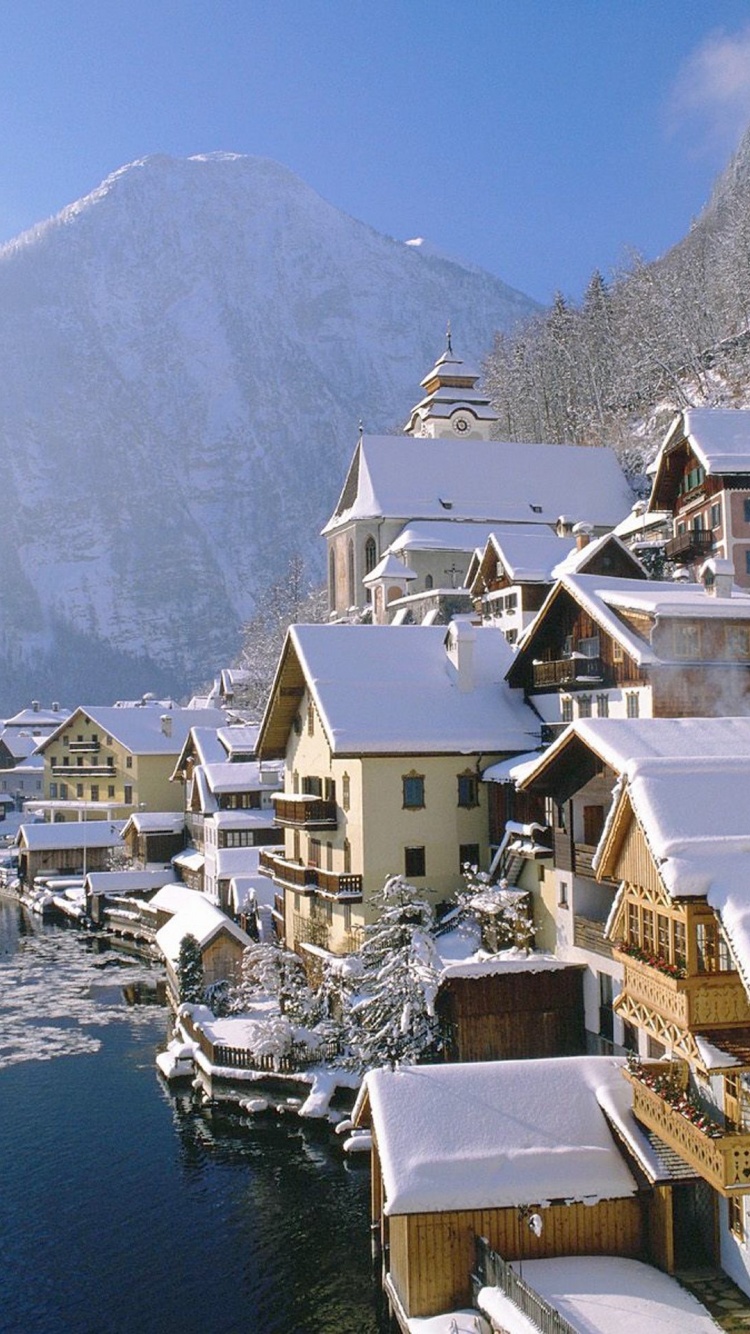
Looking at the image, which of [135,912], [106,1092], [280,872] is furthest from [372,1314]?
[135,912]

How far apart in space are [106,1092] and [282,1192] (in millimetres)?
10976

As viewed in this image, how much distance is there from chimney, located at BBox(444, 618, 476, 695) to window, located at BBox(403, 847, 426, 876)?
6.89 metres

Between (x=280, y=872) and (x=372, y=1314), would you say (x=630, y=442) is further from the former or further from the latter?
(x=372, y=1314)

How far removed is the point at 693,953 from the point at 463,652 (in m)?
26.9

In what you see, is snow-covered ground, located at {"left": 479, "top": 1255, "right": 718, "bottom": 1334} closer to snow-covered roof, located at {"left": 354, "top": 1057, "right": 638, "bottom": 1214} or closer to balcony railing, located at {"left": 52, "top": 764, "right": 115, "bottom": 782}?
snow-covered roof, located at {"left": 354, "top": 1057, "right": 638, "bottom": 1214}

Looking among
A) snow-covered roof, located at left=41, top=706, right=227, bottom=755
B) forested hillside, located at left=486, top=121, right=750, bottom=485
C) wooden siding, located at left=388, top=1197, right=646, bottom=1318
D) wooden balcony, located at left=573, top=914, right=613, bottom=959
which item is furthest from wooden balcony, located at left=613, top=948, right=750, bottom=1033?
snow-covered roof, located at left=41, top=706, right=227, bottom=755

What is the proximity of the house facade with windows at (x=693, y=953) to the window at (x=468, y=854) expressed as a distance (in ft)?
63.9

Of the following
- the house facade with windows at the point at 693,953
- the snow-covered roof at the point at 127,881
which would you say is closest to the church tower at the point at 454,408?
the snow-covered roof at the point at 127,881

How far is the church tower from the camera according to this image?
114688mm

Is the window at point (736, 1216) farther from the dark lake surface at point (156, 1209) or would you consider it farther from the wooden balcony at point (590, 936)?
the wooden balcony at point (590, 936)

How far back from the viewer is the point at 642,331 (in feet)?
346

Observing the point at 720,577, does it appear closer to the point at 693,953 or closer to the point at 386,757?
the point at 386,757

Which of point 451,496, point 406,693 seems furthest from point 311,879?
point 451,496

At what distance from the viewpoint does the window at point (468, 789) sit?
1695 inches
